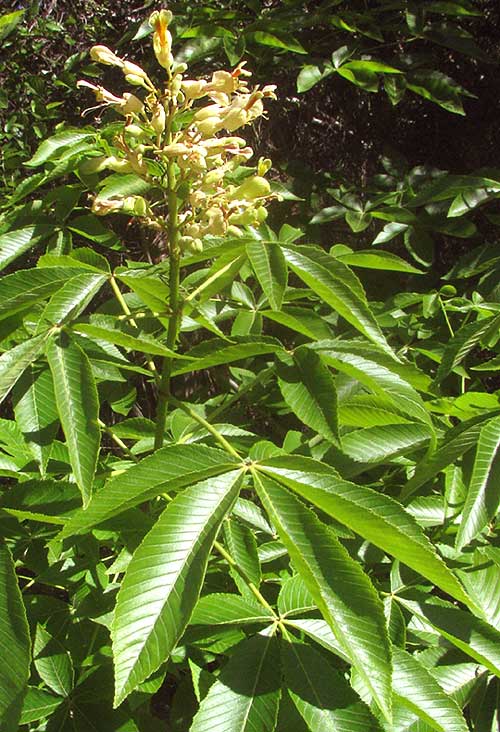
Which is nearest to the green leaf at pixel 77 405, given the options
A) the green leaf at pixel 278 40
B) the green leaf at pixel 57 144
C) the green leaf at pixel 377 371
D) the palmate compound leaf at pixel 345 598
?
the palmate compound leaf at pixel 345 598

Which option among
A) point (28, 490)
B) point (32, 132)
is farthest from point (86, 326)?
point (32, 132)

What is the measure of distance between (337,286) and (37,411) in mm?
454

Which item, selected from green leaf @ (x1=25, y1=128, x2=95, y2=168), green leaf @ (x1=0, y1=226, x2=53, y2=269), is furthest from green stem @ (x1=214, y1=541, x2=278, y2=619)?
green leaf @ (x1=25, y1=128, x2=95, y2=168)

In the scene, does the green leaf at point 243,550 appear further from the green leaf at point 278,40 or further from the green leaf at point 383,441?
the green leaf at point 278,40

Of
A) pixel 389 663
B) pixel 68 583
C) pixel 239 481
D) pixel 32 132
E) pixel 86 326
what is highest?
pixel 32 132

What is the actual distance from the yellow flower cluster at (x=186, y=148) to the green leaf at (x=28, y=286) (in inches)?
5.9

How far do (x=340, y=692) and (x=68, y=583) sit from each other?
585 mm

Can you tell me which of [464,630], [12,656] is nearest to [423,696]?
[464,630]

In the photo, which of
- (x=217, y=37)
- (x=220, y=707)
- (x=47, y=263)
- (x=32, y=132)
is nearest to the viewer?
(x=220, y=707)

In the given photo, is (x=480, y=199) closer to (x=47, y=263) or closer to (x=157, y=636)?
(x=47, y=263)

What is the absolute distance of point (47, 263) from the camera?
1.11 meters

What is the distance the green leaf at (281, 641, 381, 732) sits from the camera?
73 cm

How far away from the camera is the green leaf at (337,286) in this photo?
905 mm

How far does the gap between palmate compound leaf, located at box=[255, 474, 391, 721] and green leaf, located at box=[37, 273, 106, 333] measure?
43 cm
